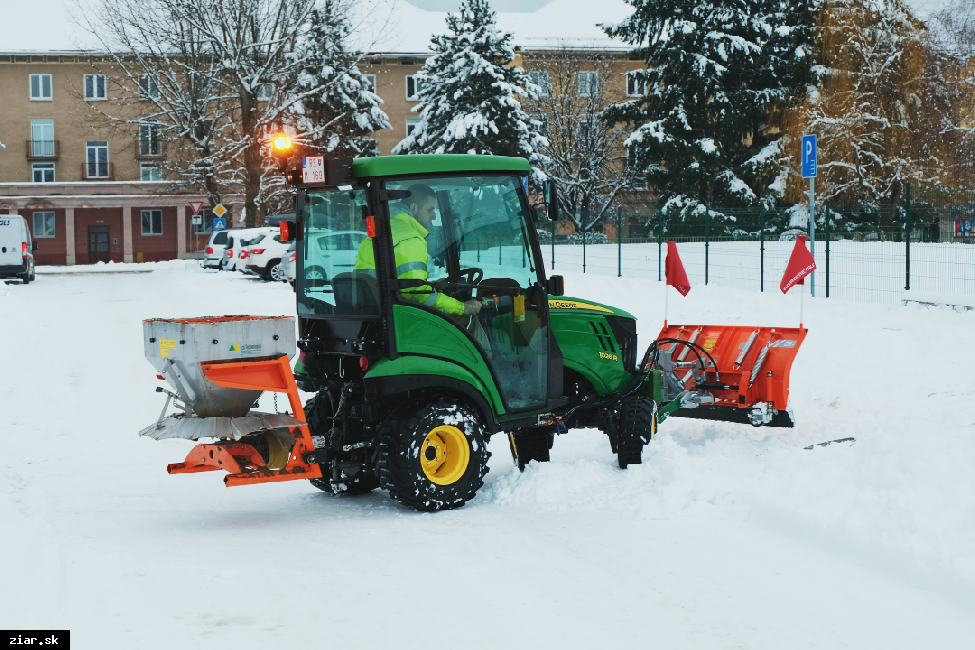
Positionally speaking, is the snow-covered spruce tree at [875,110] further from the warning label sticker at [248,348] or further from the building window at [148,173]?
the building window at [148,173]

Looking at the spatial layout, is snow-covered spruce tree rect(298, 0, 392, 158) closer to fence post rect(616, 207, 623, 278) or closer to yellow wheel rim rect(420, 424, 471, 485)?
fence post rect(616, 207, 623, 278)

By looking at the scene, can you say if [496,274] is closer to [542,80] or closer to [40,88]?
[542,80]

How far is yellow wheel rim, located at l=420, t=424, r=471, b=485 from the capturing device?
6879 mm

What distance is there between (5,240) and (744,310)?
79.4 ft

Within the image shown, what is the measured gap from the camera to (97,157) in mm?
63562

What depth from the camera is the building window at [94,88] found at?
205 ft

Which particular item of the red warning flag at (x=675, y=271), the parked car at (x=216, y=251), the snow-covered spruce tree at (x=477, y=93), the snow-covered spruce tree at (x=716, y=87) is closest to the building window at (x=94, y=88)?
the parked car at (x=216, y=251)

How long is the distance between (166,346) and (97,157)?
61.8m

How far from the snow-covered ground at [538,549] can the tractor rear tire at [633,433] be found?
0.51 feet

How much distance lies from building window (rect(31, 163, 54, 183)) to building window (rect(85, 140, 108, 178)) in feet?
7.27

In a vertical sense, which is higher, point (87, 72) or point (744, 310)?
point (87, 72)

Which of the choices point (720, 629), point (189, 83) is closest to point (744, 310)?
point (720, 629)

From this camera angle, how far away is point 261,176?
41.6 m

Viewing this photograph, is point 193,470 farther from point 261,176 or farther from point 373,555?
point 261,176
